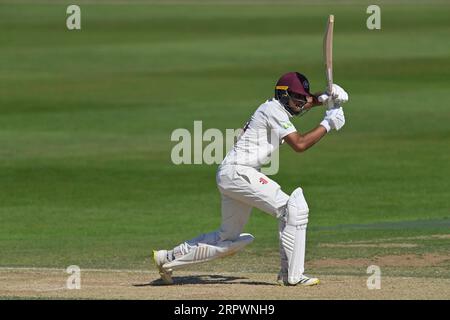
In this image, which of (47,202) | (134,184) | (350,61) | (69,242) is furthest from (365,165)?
(350,61)

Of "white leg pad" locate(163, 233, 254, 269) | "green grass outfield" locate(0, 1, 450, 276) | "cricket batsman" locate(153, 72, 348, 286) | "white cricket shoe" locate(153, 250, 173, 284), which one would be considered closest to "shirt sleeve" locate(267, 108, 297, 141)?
"cricket batsman" locate(153, 72, 348, 286)

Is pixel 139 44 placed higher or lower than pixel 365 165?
higher

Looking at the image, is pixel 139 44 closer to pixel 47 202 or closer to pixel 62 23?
pixel 62 23

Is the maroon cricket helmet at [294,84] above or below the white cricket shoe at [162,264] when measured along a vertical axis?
above

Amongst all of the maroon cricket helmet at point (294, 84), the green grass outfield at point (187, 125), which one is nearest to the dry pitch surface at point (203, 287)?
the green grass outfield at point (187, 125)

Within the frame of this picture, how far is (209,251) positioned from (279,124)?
4.70 feet

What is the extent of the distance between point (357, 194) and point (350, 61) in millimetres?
18424

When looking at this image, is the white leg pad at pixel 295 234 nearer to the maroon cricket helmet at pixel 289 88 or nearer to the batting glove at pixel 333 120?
the batting glove at pixel 333 120

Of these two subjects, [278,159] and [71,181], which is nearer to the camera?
[71,181]

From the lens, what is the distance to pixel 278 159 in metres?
25.2

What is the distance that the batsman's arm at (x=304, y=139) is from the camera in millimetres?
11680

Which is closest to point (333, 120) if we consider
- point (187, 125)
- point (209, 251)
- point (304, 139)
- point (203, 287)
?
point (304, 139)

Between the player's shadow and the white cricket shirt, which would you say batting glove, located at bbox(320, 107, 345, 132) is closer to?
the white cricket shirt

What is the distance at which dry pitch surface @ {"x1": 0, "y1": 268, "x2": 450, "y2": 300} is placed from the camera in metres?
11.4
